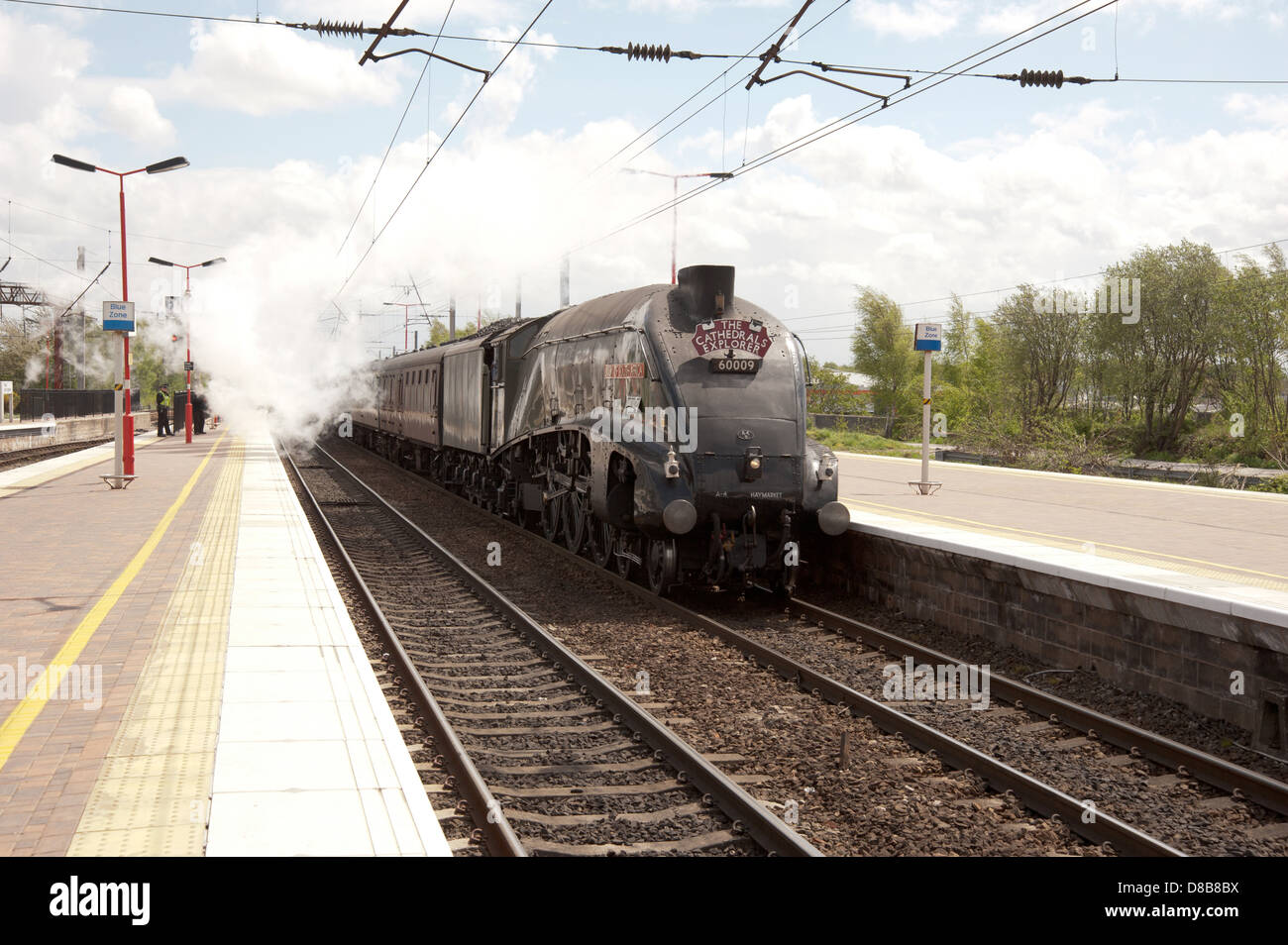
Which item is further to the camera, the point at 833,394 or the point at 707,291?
the point at 833,394

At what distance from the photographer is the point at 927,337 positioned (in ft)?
59.0

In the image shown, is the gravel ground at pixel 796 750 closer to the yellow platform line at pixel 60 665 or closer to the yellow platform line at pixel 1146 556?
the yellow platform line at pixel 60 665

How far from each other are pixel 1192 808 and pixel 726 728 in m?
2.79

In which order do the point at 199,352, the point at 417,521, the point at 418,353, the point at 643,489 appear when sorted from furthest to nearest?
the point at 199,352 < the point at 418,353 < the point at 417,521 < the point at 643,489

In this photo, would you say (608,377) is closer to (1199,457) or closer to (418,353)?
(418,353)

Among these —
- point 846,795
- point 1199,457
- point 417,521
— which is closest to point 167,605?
point 846,795

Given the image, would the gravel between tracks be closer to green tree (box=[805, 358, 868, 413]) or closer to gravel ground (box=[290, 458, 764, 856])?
gravel ground (box=[290, 458, 764, 856])

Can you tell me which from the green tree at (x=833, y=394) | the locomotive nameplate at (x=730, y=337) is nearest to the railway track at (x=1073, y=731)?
the locomotive nameplate at (x=730, y=337)

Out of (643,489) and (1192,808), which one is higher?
(643,489)

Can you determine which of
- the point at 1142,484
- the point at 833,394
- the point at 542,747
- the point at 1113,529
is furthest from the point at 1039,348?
the point at 542,747

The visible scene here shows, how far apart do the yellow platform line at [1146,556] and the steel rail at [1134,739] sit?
2864 mm

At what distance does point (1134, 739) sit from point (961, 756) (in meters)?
1.27

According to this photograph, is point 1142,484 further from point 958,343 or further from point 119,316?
point 958,343
